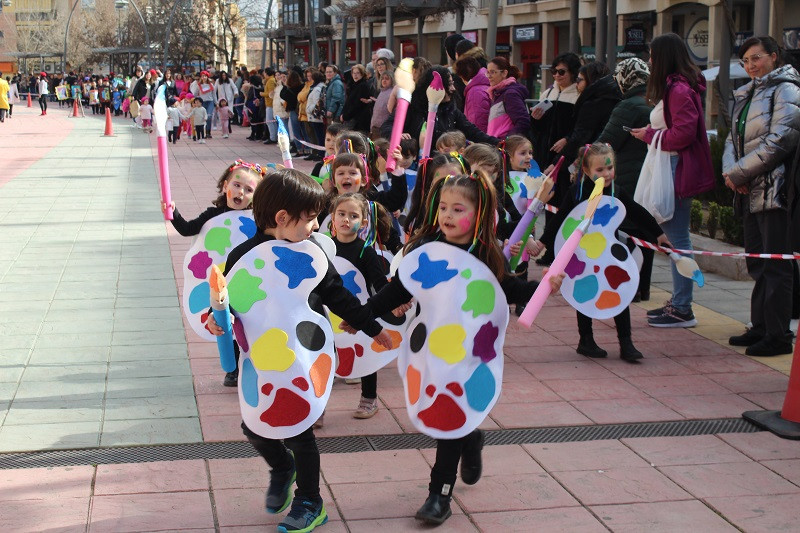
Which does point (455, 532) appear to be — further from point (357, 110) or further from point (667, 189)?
point (357, 110)

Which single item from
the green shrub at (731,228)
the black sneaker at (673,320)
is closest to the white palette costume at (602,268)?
the black sneaker at (673,320)

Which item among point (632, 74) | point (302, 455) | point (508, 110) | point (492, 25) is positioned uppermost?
point (492, 25)

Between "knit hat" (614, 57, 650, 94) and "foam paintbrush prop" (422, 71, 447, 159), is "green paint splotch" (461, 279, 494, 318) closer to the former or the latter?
"foam paintbrush prop" (422, 71, 447, 159)

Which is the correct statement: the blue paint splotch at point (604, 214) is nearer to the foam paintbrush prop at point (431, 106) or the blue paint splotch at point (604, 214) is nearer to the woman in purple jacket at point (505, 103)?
the foam paintbrush prop at point (431, 106)

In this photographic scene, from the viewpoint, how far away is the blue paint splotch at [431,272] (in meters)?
4.21

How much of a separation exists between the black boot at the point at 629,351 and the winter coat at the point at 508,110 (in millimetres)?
3318

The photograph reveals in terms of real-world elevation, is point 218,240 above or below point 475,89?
below

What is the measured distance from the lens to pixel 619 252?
6668 mm

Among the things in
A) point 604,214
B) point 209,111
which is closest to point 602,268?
point 604,214

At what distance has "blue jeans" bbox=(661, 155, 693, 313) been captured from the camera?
756 cm

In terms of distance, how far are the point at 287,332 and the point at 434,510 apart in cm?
89

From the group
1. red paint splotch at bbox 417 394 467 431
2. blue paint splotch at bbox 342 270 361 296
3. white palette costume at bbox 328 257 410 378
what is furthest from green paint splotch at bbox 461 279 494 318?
blue paint splotch at bbox 342 270 361 296

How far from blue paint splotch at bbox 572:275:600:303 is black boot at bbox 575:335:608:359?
36 cm

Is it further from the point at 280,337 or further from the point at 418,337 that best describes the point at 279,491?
the point at 418,337
